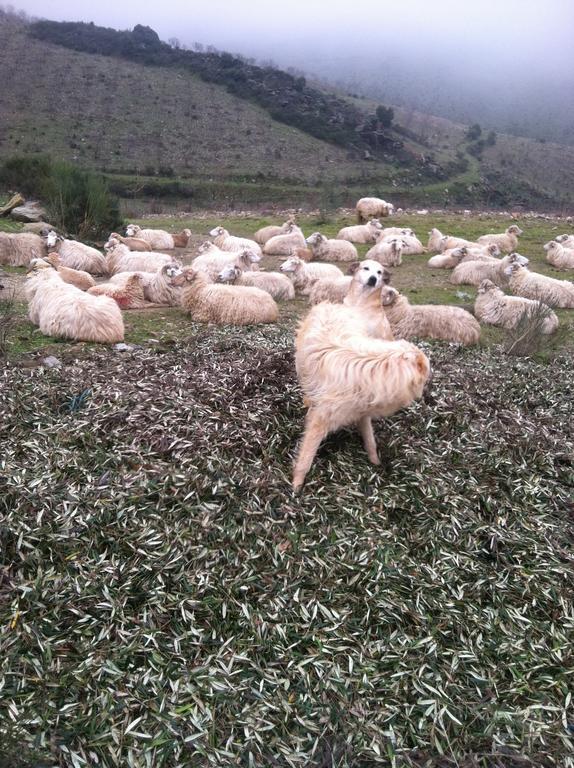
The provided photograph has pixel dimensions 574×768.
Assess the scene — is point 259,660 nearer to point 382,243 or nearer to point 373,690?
point 373,690

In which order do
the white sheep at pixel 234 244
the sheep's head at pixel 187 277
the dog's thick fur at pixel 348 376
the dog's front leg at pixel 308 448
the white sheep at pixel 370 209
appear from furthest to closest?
the white sheep at pixel 370 209, the white sheep at pixel 234 244, the sheep's head at pixel 187 277, the dog's front leg at pixel 308 448, the dog's thick fur at pixel 348 376

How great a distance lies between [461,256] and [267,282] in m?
6.69

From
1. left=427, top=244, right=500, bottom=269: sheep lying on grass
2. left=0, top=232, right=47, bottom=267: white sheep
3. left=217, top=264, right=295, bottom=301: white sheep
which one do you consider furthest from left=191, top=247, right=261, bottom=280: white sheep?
left=427, top=244, right=500, bottom=269: sheep lying on grass

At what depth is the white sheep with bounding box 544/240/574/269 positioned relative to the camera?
15391 mm

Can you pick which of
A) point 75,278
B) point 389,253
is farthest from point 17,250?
point 389,253

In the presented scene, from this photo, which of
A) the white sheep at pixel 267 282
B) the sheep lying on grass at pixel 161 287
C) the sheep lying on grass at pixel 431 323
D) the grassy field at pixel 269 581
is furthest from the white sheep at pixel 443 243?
the grassy field at pixel 269 581

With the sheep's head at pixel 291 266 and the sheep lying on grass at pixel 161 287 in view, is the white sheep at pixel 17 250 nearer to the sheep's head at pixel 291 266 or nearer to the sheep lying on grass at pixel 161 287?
the sheep lying on grass at pixel 161 287

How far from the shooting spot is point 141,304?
10.1 metres

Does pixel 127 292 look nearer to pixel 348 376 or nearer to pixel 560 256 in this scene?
pixel 348 376

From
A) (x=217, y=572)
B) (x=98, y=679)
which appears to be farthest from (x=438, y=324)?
(x=98, y=679)

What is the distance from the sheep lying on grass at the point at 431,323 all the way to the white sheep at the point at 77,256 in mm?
7183

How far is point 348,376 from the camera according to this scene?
3.70 metres

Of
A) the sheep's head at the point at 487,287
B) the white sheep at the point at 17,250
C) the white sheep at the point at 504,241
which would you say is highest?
the white sheep at the point at 504,241

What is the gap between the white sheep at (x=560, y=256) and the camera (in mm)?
15391
